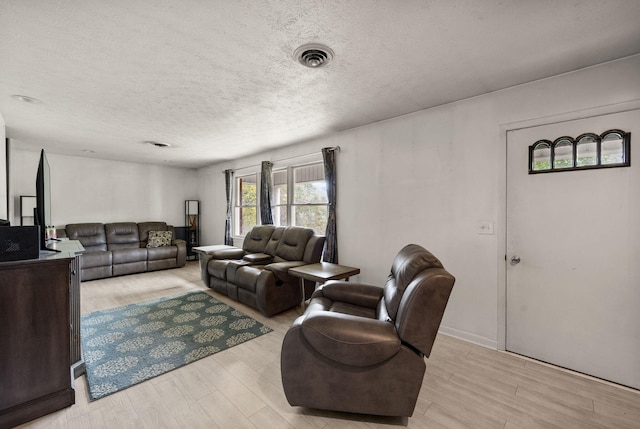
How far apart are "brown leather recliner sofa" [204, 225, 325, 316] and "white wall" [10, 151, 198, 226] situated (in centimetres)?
340

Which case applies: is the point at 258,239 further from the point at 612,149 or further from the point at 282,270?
the point at 612,149

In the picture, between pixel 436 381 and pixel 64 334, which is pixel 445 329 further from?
pixel 64 334

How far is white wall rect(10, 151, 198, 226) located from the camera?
5.18m

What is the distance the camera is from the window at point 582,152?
2.05 m

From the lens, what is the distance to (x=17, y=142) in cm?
445

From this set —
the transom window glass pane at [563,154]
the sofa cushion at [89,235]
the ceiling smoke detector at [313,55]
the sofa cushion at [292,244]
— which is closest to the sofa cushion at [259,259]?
the sofa cushion at [292,244]

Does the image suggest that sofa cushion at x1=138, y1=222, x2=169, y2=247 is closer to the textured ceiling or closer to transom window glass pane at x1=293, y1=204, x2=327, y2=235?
the textured ceiling

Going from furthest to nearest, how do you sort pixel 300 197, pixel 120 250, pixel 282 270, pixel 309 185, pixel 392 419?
1. pixel 120 250
2. pixel 300 197
3. pixel 309 185
4. pixel 282 270
5. pixel 392 419

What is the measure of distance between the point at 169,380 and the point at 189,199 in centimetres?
604

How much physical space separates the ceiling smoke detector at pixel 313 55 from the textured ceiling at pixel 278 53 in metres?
0.05

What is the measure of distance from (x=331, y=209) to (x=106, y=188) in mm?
5455

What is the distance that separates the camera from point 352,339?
1577 millimetres

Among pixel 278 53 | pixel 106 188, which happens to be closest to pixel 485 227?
pixel 278 53

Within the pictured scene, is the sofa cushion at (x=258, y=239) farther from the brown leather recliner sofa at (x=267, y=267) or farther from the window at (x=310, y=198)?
the window at (x=310, y=198)
